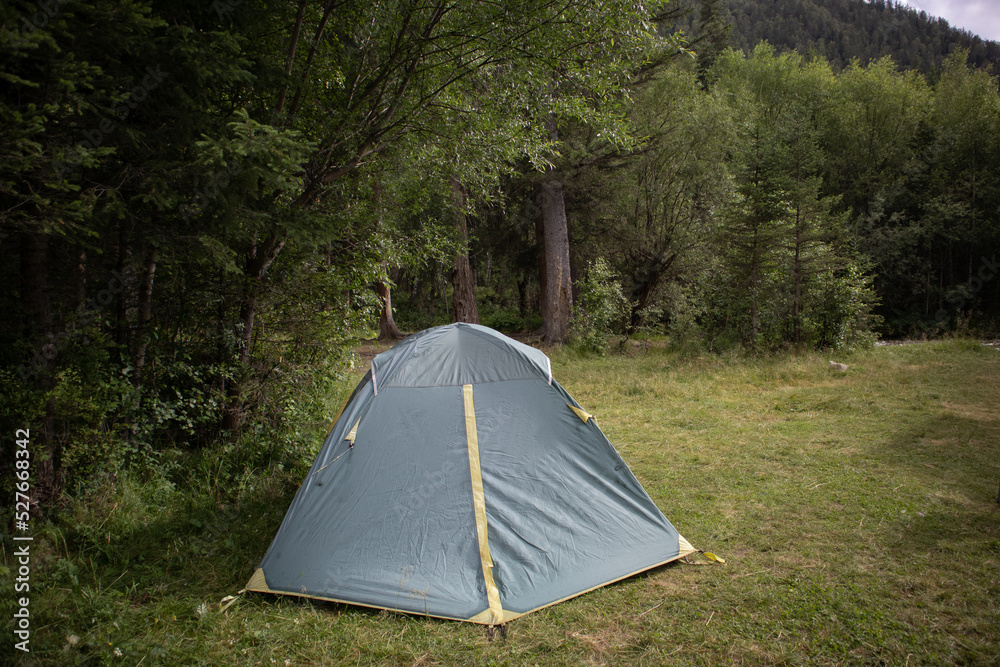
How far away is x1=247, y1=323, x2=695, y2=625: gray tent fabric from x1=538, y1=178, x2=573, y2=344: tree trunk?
9.86 meters

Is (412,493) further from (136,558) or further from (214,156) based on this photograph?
(214,156)

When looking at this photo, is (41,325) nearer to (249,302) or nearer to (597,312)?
(249,302)

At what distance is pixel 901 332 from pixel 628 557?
870 inches

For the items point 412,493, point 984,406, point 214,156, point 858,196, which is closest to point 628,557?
point 412,493

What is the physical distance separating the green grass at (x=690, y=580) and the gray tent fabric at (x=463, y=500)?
155 mm

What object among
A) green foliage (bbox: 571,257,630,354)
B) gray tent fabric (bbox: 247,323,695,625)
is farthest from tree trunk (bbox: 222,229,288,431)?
green foliage (bbox: 571,257,630,354)

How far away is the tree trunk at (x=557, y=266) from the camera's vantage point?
45.4 feet

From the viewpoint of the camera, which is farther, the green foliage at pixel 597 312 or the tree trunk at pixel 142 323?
the green foliage at pixel 597 312

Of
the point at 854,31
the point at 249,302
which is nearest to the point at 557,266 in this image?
the point at 249,302

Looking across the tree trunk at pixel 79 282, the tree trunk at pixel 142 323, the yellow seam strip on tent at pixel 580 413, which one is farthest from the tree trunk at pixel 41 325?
the yellow seam strip on tent at pixel 580 413

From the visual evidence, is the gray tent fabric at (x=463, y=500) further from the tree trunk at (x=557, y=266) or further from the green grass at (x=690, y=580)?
the tree trunk at (x=557, y=266)

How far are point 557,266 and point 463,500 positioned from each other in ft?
35.7

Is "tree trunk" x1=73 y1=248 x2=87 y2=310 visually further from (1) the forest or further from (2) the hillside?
(2) the hillside

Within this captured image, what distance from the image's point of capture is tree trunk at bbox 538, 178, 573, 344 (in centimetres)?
1383
